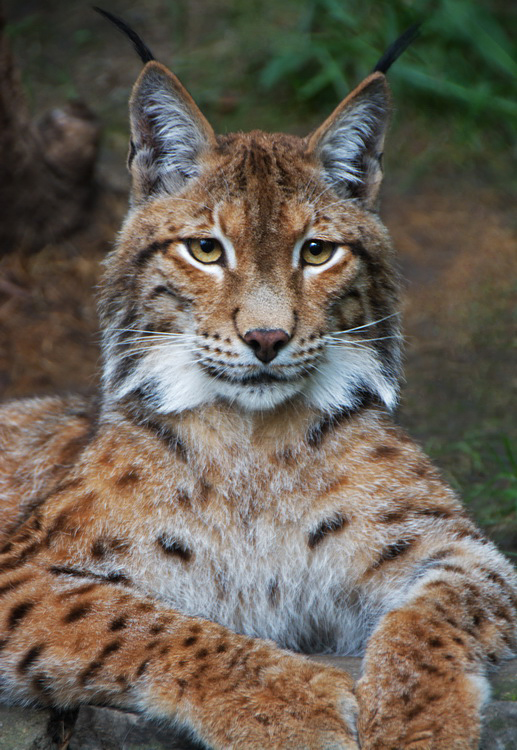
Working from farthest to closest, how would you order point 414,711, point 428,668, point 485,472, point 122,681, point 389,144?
point 389,144
point 485,472
point 122,681
point 428,668
point 414,711

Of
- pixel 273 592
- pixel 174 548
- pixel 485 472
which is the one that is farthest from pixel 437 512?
pixel 485 472

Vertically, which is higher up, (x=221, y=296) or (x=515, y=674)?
(x=221, y=296)

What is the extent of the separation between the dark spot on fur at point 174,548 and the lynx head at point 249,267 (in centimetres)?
50

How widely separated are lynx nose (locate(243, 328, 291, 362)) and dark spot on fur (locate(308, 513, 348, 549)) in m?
0.74

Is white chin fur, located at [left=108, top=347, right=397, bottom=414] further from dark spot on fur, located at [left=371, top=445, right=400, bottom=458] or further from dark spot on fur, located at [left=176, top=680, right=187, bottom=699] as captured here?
dark spot on fur, located at [left=176, top=680, right=187, bottom=699]

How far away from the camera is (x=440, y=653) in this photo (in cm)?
329

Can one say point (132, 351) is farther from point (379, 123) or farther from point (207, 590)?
point (379, 123)

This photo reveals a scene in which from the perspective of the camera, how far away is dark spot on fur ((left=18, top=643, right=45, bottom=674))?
3469mm

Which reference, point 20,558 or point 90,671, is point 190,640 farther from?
point 20,558

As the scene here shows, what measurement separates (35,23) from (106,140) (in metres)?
1.81

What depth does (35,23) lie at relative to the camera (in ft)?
33.1

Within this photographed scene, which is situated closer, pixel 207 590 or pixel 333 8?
pixel 207 590

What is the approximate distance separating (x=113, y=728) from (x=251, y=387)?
1.25m

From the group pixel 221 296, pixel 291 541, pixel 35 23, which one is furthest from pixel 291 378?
pixel 35 23
